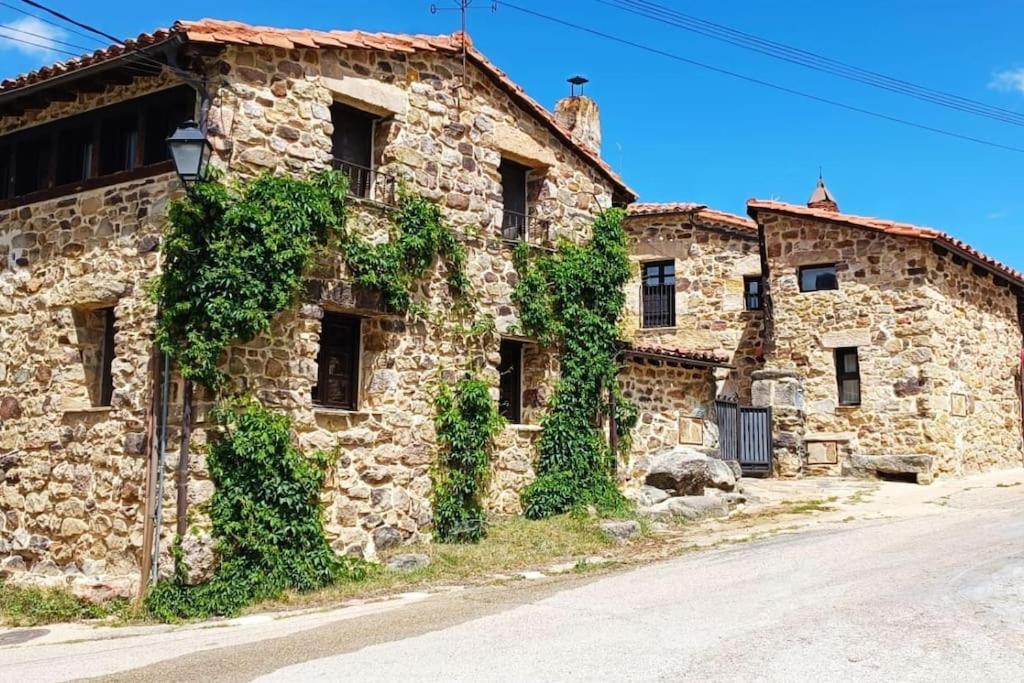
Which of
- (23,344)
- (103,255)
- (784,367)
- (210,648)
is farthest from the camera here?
(784,367)

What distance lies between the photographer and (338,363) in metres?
12.1

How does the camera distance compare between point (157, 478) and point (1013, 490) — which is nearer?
point (157, 478)

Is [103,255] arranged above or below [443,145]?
below

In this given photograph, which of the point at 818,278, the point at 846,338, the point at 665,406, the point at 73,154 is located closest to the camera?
the point at 73,154

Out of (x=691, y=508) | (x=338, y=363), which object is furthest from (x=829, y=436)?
(x=338, y=363)

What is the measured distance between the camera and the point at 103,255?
11.3m

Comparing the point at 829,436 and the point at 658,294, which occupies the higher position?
the point at 658,294

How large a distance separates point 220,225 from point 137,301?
1.30 meters

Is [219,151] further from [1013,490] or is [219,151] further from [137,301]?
[1013,490]

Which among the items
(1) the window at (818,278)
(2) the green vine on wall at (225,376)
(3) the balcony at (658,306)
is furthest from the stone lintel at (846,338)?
(2) the green vine on wall at (225,376)

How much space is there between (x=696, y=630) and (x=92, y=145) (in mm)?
8821

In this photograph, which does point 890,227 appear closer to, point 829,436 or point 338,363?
point 829,436

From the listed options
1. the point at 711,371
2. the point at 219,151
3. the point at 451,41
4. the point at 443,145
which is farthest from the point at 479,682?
the point at 711,371

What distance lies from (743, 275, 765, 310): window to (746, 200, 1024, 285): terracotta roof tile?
1.92m
